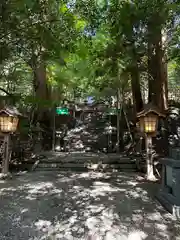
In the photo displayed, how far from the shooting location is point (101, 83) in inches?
397

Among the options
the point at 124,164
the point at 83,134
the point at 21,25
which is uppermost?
the point at 21,25

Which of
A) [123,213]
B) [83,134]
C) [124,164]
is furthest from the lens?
[83,134]

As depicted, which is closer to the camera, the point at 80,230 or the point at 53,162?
the point at 80,230

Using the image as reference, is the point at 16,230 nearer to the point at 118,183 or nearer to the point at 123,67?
the point at 118,183

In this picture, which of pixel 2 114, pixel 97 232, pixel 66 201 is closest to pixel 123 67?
pixel 2 114

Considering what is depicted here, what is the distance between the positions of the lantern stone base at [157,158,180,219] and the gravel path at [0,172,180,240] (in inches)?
5.2

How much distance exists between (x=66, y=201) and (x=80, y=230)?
44.2 inches

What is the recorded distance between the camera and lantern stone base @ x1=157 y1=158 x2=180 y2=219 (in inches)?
137

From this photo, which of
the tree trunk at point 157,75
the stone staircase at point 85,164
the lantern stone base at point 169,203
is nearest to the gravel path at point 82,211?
the lantern stone base at point 169,203

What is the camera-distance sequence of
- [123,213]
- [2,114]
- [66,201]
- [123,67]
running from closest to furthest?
[123,213]
[66,201]
[2,114]
[123,67]

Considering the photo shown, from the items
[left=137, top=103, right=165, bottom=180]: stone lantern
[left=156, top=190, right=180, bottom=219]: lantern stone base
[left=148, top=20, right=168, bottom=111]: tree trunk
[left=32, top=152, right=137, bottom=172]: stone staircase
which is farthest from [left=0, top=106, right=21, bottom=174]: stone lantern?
[left=148, top=20, right=168, bottom=111]: tree trunk

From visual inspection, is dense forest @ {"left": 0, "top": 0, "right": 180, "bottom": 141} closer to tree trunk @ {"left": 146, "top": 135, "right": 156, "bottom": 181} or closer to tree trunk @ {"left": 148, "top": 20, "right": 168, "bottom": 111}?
tree trunk @ {"left": 148, "top": 20, "right": 168, "bottom": 111}

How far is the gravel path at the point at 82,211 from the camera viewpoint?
112 inches

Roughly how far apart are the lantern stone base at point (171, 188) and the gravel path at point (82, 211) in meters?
0.13
